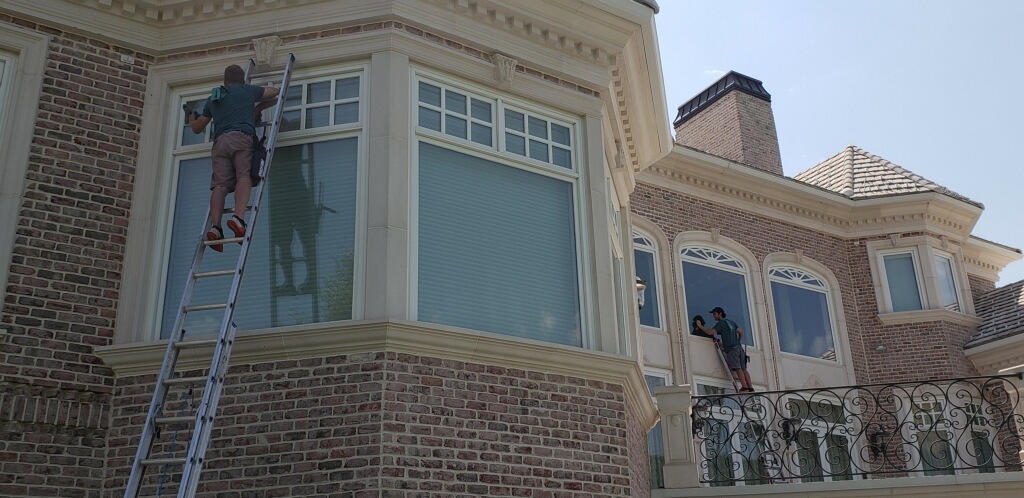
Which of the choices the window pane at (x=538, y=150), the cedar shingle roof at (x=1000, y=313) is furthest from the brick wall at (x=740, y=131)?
the window pane at (x=538, y=150)

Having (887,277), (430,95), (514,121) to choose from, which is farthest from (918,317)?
(430,95)

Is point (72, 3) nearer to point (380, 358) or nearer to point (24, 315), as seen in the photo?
point (24, 315)

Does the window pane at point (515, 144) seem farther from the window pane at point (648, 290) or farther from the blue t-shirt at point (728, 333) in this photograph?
the blue t-shirt at point (728, 333)

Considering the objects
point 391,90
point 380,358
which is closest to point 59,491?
point 380,358

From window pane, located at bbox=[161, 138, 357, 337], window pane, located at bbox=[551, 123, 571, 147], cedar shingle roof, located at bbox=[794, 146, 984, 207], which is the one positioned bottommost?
window pane, located at bbox=[161, 138, 357, 337]

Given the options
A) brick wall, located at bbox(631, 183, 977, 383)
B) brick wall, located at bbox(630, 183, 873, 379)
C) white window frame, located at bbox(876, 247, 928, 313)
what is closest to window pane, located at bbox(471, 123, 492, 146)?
brick wall, located at bbox(630, 183, 873, 379)

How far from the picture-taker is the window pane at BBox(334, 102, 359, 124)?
344 inches

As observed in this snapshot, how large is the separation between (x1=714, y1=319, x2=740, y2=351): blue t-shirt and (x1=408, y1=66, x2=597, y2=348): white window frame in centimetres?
666

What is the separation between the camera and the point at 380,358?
7.61 metres

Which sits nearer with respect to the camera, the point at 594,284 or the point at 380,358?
the point at 380,358

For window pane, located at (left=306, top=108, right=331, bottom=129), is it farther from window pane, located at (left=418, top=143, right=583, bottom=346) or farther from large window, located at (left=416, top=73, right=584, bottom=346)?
window pane, located at (left=418, top=143, right=583, bottom=346)

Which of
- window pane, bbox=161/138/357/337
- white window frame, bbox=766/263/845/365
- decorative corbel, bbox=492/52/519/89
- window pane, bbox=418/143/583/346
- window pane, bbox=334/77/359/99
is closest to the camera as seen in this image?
window pane, bbox=161/138/357/337

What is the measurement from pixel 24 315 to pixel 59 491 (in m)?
1.44

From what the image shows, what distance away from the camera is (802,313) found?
17312 millimetres
